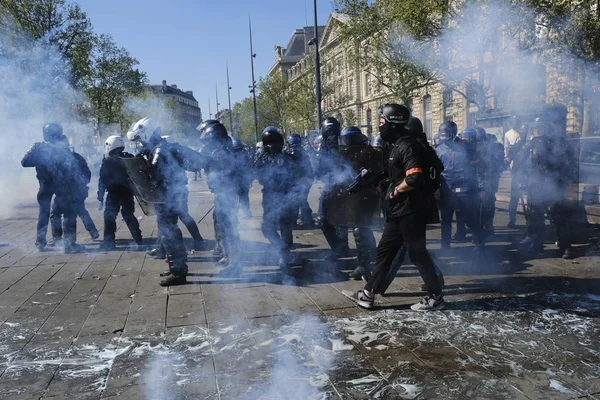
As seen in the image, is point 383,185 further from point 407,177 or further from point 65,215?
point 65,215

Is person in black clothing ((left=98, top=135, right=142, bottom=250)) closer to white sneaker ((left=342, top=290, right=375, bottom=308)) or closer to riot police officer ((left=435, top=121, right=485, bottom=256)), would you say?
white sneaker ((left=342, top=290, right=375, bottom=308))

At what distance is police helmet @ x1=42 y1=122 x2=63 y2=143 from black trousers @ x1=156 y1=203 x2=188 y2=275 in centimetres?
294

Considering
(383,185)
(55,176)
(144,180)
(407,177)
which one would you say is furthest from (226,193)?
(55,176)

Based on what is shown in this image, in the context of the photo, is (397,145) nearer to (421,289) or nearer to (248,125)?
(421,289)

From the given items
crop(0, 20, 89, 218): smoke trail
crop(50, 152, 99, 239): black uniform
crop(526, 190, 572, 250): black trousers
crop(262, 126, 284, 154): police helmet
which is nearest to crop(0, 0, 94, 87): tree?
crop(0, 20, 89, 218): smoke trail

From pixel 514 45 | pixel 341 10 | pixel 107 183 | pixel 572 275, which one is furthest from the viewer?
pixel 341 10

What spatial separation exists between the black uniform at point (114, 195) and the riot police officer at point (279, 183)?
8.75 feet

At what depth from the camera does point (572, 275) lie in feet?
16.2

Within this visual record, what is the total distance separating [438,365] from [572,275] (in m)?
2.79

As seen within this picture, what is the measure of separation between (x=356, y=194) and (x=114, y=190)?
421 cm

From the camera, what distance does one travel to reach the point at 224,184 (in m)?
5.53

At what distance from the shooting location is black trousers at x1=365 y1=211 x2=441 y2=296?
3.85m

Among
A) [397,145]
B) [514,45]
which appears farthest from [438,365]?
[514,45]

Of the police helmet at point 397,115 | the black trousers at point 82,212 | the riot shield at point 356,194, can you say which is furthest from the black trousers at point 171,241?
the black trousers at point 82,212
